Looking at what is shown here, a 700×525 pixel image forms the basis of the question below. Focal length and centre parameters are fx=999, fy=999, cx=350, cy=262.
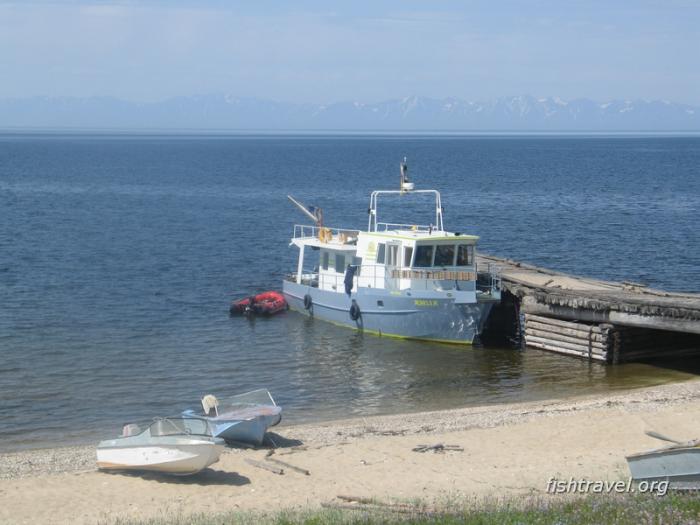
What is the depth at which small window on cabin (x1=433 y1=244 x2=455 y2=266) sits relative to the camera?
113 ft

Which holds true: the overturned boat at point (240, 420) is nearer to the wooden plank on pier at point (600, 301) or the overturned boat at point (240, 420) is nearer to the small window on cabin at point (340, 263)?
the wooden plank on pier at point (600, 301)

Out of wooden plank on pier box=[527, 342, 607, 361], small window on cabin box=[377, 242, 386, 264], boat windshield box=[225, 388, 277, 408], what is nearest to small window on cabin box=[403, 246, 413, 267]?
small window on cabin box=[377, 242, 386, 264]

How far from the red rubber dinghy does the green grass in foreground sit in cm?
2320

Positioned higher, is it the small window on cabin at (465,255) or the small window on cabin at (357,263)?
the small window on cabin at (465,255)

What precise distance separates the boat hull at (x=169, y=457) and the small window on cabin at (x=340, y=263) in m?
19.2

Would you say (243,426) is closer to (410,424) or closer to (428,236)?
(410,424)

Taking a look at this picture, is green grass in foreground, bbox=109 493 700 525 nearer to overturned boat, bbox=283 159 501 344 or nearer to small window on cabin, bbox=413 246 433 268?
overturned boat, bbox=283 159 501 344

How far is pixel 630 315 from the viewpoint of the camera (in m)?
29.8

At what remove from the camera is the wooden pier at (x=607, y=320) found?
1145 inches

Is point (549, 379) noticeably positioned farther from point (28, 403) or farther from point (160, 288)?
point (160, 288)

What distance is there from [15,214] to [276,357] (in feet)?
157

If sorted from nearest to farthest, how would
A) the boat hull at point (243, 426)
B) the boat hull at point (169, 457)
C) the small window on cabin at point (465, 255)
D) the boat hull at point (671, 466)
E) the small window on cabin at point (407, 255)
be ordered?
the boat hull at point (671, 466)
the boat hull at point (169, 457)
the boat hull at point (243, 426)
the small window on cabin at point (407, 255)
the small window on cabin at point (465, 255)

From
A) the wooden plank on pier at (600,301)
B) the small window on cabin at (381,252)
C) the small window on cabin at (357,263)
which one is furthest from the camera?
the small window on cabin at (357,263)

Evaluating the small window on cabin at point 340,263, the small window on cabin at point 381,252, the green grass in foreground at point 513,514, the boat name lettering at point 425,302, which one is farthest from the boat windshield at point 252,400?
the small window on cabin at point 340,263
